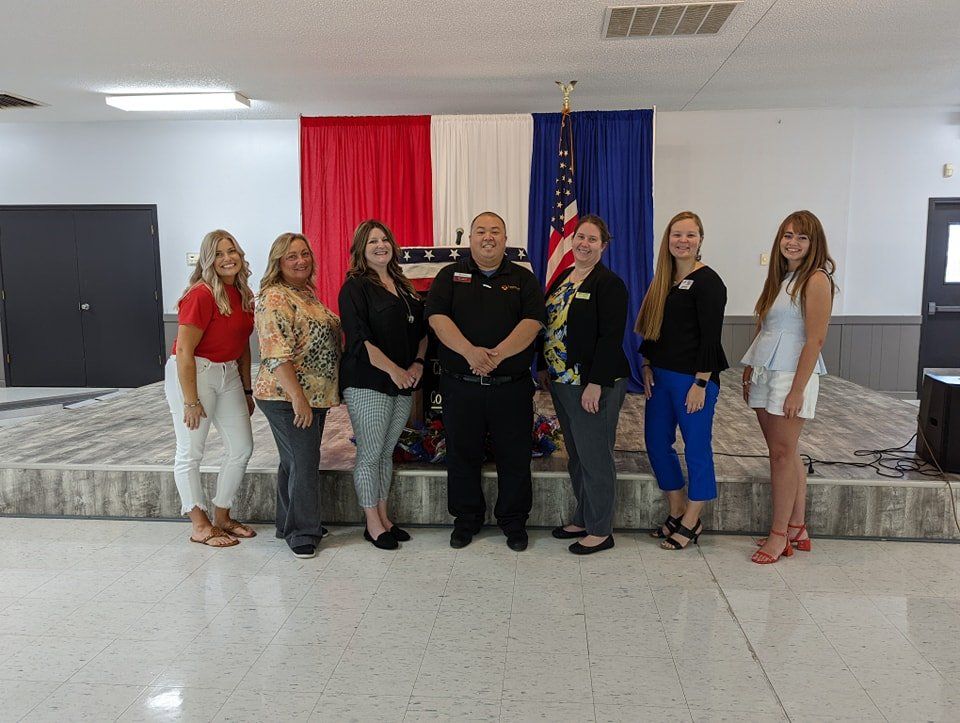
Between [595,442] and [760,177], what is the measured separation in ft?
16.5

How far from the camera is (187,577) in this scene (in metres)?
3.16

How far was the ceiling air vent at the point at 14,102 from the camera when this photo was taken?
258 inches

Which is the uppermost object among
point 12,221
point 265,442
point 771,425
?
point 12,221

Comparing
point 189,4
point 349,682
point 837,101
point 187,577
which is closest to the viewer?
point 349,682

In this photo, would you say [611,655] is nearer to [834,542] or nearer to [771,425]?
[771,425]

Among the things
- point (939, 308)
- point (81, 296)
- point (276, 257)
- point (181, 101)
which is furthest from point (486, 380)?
point (81, 296)

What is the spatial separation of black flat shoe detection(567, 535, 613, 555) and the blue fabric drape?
3520 millimetres

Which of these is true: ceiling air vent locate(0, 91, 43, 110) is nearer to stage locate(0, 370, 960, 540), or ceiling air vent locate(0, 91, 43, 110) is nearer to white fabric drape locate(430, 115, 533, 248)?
A: stage locate(0, 370, 960, 540)

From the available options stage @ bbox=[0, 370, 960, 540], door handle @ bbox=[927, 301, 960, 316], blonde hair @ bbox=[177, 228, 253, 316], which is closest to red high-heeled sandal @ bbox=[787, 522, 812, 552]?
stage @ bbox=[0, 370, 960, 540]

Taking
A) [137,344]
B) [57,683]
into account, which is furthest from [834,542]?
[137,344]

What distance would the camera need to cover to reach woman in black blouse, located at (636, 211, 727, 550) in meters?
3.14

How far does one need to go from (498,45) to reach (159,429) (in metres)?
3.39

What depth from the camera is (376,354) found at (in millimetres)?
3266

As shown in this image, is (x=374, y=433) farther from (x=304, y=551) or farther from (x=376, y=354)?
(x=304, y=551)
